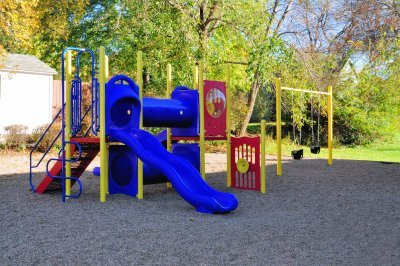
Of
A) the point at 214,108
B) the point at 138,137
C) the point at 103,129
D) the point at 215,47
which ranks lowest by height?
the point at 138,137

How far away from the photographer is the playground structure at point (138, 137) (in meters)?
7.32

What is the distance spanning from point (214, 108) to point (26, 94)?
12617 mm

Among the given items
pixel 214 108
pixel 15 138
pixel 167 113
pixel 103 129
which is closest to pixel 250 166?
pixel 214 108

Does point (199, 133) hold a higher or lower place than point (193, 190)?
higher

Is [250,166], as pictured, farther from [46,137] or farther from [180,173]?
[46,137]

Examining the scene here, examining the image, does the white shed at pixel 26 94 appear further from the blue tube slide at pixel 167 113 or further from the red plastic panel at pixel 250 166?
the red plastic panel at pixel 250 166

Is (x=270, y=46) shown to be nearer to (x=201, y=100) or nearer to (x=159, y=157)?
(x=201, y=100)

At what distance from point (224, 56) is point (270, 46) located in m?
2.91

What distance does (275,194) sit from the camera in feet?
27.8

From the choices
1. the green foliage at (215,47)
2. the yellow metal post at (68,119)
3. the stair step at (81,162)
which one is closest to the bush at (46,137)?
the green foliage at (215,47)

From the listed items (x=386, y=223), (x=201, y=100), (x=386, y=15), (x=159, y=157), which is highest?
(x=386, y=15)

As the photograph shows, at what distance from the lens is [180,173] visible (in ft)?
23.8

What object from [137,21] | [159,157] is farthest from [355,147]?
[159,157]

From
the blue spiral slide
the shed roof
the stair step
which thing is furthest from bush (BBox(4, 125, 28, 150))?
the blue spiral slide
